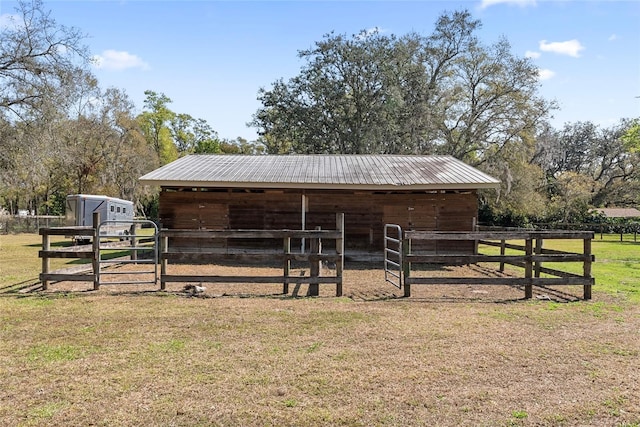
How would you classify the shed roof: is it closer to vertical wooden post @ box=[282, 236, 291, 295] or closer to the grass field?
the grass field

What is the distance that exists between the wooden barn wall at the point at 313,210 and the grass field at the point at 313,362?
7.72 m

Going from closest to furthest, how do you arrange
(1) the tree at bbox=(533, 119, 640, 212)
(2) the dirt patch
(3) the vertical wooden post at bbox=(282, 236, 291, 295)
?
(3) the vertical wooden post at bbox=(282, 236, 291, 295)
(2) the dirt patch
(1) the tree at bbox=(533, 119, 640, 212)

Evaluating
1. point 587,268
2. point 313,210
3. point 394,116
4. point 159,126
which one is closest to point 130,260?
point 313,210

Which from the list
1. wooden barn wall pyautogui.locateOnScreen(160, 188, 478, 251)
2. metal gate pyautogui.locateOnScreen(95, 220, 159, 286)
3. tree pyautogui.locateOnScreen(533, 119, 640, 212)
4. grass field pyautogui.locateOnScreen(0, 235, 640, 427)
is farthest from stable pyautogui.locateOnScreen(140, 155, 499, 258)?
tree pyautogui.locateOnScreen(533, 119, 640, 212)

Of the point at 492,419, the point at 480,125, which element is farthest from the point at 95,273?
the point at 480,125

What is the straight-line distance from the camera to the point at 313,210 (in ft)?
51.0

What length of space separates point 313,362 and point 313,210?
438 inches

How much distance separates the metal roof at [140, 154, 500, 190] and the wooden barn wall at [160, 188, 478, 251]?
1.80ft

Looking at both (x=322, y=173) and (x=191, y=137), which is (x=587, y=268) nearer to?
(x=322, y=173)

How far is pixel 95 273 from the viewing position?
8.43 meters

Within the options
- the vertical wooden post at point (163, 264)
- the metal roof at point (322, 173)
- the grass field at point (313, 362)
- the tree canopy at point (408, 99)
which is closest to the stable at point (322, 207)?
the metal roof at point (322, 173)

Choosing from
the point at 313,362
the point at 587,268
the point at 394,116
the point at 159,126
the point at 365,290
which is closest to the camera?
the point at 313,362

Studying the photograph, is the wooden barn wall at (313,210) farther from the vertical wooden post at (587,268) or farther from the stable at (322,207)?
the vertical wooden post at (587,268)

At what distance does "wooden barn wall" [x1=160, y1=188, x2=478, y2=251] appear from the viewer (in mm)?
15445
